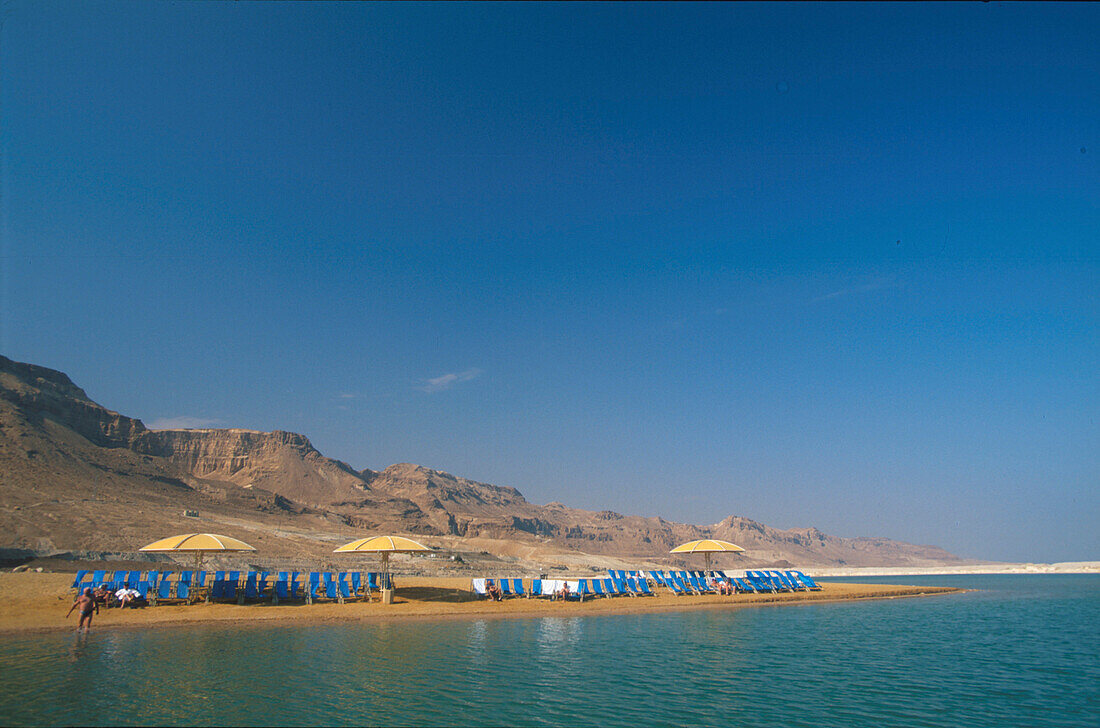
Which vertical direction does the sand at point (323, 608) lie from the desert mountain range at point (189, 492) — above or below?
below

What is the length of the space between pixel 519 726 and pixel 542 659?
248 inches

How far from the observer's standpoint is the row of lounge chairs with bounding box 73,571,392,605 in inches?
983

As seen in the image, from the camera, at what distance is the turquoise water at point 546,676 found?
1227 cm

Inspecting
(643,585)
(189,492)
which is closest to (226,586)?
(643,585)

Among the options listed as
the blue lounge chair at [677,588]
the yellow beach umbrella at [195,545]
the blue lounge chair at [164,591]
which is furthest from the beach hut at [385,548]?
the blue lounge chair at [677,588]

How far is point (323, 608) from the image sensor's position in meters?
25.8

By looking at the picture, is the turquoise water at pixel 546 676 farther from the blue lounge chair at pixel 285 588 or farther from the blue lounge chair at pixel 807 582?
the blue lounge chair at pixel 807 582

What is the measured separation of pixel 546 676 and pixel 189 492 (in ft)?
309

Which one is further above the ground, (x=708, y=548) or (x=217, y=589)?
(x=708, y=548)

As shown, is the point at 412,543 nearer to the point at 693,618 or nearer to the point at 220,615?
the point at 220,615

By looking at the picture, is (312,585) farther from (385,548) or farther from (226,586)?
(385,548)

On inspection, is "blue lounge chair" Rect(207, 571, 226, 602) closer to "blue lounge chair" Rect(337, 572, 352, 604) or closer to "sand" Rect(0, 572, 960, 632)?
"sand" Rect(0, 572, 960, 632)

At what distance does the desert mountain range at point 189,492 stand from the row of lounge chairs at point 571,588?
27778 millimetres

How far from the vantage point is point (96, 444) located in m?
97.2
